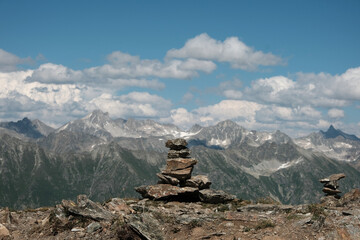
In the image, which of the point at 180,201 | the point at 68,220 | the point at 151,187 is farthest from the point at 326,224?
the point at 151,187

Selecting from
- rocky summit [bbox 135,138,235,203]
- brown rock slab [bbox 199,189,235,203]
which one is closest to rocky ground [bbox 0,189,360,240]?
brown rock slab [bbox 199,189,235,203]

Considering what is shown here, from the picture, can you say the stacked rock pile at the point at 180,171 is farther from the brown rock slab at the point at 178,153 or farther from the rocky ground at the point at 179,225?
the rocky ground at the point at 179,225

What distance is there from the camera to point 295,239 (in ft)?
86.1

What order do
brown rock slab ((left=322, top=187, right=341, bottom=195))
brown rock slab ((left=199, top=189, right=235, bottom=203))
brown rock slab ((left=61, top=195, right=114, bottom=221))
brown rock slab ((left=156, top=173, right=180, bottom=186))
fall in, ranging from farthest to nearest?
brown rock slab ((left=322, top=187, right=341, bottom=195)) → brown rock slab ((left=156, top=173, right=180, bottom=186)) → brown rock slab ((left=199, top=189, right=235, bottom=203)) → brown rock slab ((left=61, top=195, right=114, bottom=221))

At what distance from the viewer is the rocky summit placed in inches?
1987

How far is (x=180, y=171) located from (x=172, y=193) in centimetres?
651

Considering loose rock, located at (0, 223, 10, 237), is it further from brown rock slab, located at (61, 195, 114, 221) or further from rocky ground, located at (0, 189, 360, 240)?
brown rock slab, located at (61, 195, 114, 221)

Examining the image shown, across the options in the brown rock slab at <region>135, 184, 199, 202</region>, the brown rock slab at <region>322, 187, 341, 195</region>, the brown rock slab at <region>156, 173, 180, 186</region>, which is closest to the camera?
the brown rock slab at <region>135, 184, 199, 202</region>

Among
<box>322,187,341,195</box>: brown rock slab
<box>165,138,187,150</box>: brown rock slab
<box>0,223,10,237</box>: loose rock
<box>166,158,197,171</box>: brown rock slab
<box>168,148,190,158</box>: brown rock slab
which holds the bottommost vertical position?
<box>0,223,10,237</box>: loose rock

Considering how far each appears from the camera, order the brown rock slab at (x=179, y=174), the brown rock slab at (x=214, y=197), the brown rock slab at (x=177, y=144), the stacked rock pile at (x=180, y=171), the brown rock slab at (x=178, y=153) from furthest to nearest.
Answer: the brown rock slab at (x=177, y=144) < the brown rock slab at (x=178, y=153) < the brown rock slab at (x=179, y=174) < the stacked rock pile at (x=180, y=171) < the brown rock slab at (x=214, y=197)

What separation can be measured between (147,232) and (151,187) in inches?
1003

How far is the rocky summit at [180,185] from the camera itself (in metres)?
50.5

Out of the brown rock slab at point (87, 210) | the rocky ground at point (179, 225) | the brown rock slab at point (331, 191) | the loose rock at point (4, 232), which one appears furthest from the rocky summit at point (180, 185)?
the loose rock at point (4, 232)

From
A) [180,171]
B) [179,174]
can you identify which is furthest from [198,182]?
[180,171]
